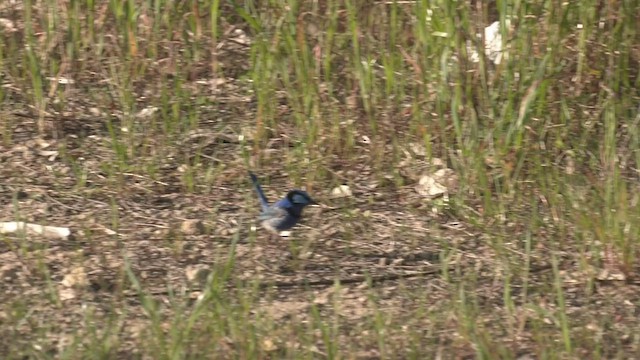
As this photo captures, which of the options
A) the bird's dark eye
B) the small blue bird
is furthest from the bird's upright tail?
the bird's dark eye

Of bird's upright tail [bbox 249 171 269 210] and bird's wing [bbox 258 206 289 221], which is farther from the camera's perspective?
bird's upright tail [bbox 249 171 269 210]

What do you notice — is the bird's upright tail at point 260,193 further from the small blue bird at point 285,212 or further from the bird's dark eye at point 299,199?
the bird's dark eye at point 299,199

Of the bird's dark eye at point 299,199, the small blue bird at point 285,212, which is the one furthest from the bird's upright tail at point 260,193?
the bird's dark eye at point 299,199

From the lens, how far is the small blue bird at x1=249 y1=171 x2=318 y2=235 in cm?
384

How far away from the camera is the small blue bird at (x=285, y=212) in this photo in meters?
3.84

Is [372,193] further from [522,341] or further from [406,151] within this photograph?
[522,341]

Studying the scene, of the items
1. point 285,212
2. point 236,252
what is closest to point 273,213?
point 285,212

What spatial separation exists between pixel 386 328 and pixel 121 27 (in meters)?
1.99

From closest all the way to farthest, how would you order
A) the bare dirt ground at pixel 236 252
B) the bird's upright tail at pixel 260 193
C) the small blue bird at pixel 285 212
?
the bare dirt ground at pixel 236 252 → the small blue bird at pixel 285 212 → the bird's upright tail at pixel 260 193

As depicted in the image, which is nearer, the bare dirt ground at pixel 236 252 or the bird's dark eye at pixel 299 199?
the bare dirt ground at pixel 236 252

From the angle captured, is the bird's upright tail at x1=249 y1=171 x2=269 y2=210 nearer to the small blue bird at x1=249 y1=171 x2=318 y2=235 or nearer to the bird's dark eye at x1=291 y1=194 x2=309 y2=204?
the small blue bird at x1=249 y1=171 x2=318 y2=235

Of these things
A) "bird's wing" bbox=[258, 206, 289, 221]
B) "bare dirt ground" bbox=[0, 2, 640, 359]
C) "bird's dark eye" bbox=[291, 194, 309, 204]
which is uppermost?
"bird's dark eye" bbox=[291, 194, 309, 204]

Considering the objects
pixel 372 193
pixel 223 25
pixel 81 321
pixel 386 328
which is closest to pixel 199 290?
pixel 81 321

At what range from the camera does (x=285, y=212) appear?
3.84m
